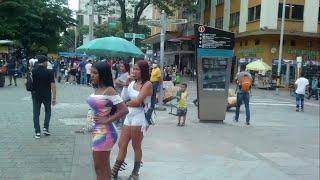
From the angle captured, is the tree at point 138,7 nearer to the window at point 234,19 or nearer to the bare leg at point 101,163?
the window at point 234,19

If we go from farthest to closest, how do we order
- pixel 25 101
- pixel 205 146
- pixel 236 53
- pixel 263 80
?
pixel 236 53 < pixel 263 80 < pixel 25 101 < pixel 205 146

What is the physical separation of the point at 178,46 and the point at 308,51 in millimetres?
22307

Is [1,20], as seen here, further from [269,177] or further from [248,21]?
[269,177]

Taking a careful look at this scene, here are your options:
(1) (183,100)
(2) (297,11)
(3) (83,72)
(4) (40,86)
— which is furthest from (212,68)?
(2) (297,11)

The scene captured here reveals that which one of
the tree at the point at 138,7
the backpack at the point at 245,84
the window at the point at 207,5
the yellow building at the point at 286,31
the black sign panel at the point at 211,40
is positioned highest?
the window at the point at 207,5

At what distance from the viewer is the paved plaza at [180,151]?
6.43 meters

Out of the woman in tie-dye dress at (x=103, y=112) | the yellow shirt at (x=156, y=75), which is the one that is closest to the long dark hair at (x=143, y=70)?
the woman in tie-dye dress at (x=103, y=112)

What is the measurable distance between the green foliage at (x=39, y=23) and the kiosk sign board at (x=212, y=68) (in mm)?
23627

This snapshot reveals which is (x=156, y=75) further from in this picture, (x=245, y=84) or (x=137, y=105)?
(x=137, y=105)

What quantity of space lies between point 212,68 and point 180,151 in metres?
4.36

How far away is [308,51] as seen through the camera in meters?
36.0

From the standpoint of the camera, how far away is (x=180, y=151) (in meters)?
8.12

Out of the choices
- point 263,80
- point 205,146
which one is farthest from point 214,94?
point 263,80

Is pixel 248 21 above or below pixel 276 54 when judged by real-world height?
above
